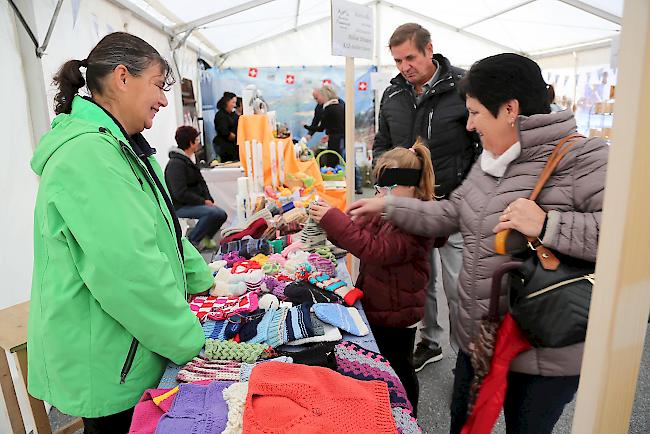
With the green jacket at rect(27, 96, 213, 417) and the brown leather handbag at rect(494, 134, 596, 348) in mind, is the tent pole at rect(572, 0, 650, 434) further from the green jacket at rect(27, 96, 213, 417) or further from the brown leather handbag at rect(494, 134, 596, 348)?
the green jacket at rect(27, 96, 213, 417)

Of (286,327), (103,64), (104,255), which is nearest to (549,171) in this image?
(286,327)

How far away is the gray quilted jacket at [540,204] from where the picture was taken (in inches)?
38.0

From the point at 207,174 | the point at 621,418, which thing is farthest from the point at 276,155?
the point at 621,418

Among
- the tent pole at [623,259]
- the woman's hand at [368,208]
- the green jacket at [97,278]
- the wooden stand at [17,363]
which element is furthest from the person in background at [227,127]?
the tent pole at [623,259]

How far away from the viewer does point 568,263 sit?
968mm

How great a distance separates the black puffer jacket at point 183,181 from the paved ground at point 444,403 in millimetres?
2624

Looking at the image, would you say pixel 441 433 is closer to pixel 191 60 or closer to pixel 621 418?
pixel 621 418

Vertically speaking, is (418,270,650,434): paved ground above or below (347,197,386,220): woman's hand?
below

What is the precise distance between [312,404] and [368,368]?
29 centimetres

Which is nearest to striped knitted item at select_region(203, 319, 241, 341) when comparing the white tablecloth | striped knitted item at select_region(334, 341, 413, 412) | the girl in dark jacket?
striped knitted item at select_region(334, 341, 413, 412)

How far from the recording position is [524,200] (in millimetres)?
1021

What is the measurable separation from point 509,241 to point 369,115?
26.5ft

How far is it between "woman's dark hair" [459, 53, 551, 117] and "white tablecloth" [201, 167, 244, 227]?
425 centimetres

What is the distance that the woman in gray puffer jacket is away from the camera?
3.22 ft
